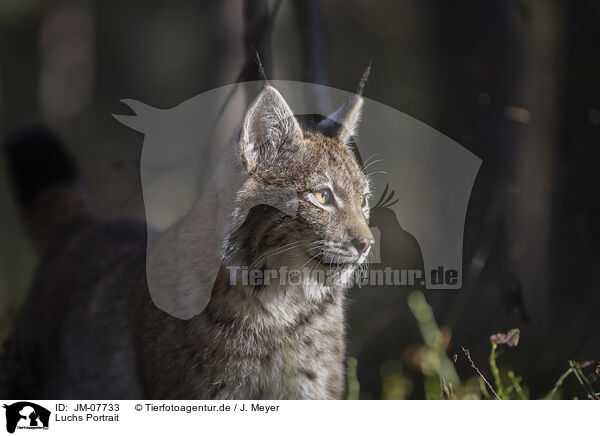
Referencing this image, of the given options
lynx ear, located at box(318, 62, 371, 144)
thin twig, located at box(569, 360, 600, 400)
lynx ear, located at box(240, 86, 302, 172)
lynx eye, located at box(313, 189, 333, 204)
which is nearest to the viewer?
lynx ear, located at box(240, 86, 302, 172)

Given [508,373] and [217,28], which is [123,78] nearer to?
[217,28]

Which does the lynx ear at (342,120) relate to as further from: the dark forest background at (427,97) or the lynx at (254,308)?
the dark forest background at (427,97)

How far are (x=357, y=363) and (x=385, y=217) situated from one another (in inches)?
32.2

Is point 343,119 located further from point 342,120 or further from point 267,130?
point 267,130

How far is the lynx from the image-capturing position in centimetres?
263

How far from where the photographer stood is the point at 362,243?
2.62 metres

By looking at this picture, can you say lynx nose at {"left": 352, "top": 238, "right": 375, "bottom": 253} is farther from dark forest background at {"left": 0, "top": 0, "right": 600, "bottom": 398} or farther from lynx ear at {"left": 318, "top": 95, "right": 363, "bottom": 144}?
lynx ear at {"left": 318, "top": 95, "right": 363, "bottom": 144}

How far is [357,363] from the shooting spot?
3297 mm

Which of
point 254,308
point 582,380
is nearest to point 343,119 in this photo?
point 254,308
